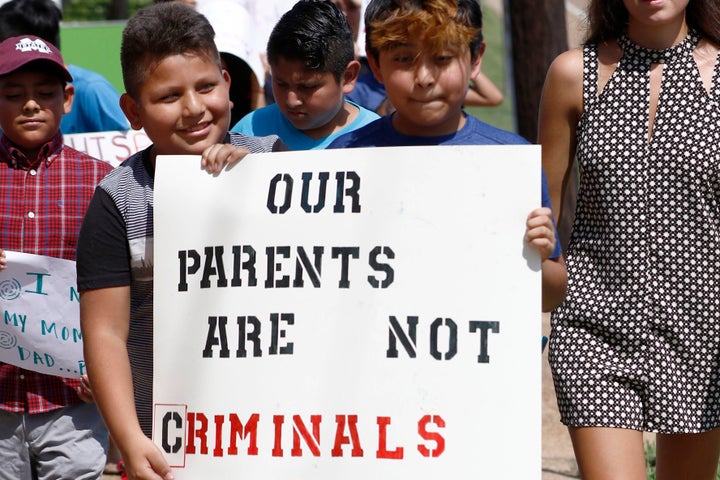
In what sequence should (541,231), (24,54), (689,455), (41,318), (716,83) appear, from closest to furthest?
(541,231), (716,83), (689,455), (41,318), (24,54)

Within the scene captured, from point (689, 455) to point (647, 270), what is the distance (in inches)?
26.0

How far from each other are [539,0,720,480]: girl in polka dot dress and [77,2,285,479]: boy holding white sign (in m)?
1.15

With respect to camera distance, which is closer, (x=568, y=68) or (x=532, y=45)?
(x=568, y=68)

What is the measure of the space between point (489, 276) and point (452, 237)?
0.14 m

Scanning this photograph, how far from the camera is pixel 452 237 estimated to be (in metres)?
3.24

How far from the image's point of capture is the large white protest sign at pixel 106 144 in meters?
6.16

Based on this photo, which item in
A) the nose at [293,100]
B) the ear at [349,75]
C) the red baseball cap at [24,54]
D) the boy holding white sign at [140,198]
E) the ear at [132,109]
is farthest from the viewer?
the ear at [349,75]

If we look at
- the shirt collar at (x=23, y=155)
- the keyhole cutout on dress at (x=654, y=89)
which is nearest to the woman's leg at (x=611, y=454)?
the keyhole cutout on dress at (x=654, y=89)

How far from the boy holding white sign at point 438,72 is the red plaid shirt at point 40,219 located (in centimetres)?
163

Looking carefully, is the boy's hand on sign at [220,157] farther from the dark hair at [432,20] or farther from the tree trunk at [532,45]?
the tree trunk at [532,45]

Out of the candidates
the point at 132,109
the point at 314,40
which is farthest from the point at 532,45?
the point at 132,109

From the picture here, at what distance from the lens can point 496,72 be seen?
22.2 metres

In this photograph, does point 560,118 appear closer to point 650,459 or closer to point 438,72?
point 438,72

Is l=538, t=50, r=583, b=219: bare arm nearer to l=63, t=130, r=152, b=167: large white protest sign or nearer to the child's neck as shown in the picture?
the child's neck
